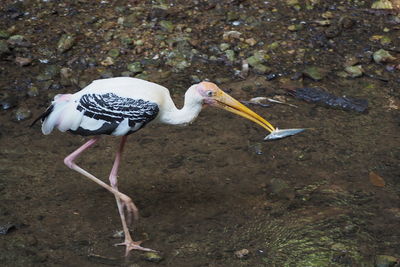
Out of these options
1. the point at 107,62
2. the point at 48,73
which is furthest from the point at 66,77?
the point at 107,62

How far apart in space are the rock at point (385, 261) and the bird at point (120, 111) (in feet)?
5.52

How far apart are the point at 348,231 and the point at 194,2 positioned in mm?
4247

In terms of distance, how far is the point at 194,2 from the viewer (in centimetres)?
873

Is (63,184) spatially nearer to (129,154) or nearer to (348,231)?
(129,154)

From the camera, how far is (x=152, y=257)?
5.17 m

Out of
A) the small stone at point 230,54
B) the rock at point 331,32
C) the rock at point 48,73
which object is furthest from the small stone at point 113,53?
the rock at point 331,32

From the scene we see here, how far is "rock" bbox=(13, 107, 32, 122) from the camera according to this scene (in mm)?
6891

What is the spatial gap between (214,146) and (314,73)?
67.5 inches

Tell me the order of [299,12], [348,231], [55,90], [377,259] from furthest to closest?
[299,12], [55,90], [348,231], [377,259]

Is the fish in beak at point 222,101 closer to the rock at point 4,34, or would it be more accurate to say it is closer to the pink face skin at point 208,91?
the pink face skin at point 208,91

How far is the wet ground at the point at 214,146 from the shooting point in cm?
536

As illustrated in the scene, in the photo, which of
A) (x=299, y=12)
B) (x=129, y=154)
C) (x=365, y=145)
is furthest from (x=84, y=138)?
(x=299, y=12)

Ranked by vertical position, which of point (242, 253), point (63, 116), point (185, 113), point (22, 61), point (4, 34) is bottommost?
point (242, 253)

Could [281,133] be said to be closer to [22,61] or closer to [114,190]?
[114,190]
